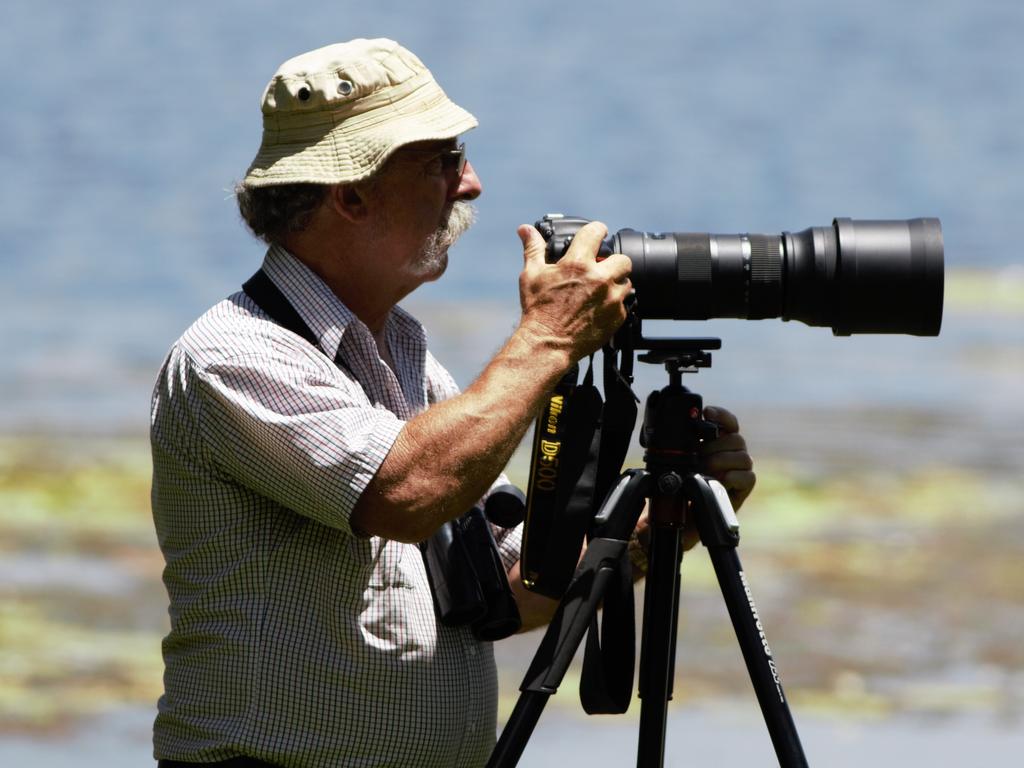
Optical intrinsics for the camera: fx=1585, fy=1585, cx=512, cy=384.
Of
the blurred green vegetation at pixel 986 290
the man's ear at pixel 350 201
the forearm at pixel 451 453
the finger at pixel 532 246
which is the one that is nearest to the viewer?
the forearm at pixel 451 453

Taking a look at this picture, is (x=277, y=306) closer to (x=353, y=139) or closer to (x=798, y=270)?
(x=353, y=139)

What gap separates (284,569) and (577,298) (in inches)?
21.2

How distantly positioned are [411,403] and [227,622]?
46 cm

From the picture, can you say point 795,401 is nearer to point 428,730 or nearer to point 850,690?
point 850,690

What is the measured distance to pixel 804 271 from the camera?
2244mm

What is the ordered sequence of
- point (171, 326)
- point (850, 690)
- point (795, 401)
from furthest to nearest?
point (171, 326)
point (795, 401)
point (850, 690)

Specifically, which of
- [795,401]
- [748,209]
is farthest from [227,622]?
[748,209]

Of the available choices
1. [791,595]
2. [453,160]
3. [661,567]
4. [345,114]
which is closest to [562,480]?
[661,567]

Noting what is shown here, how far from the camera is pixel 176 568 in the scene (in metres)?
2.21

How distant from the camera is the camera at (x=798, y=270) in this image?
2.22m

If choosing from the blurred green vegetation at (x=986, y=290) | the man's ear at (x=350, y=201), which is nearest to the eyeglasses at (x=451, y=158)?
the man's ear at (x=350, y=201)

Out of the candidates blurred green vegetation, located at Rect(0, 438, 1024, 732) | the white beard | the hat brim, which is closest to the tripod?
the white beard

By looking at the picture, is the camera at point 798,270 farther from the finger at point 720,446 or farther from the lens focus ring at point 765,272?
the finger at point 720,446

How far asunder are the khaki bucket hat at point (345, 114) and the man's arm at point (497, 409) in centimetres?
30
